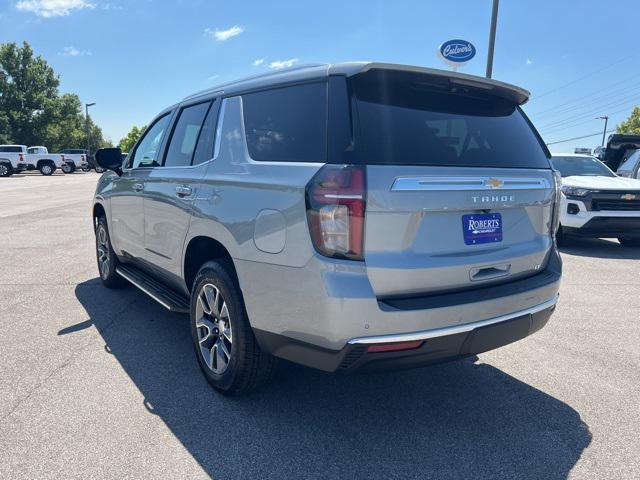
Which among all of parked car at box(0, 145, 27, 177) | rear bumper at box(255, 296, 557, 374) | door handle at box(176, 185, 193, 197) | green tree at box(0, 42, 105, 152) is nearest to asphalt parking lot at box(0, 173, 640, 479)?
rear bumper at box(255, 296, 557, 374)

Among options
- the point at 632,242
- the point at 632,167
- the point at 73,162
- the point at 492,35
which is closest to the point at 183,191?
the point at 632,242

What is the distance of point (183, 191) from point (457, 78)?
1.95m

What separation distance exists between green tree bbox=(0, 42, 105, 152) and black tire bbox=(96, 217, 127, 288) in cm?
5890

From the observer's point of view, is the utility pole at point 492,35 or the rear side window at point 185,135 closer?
the rear side window at point 185,135

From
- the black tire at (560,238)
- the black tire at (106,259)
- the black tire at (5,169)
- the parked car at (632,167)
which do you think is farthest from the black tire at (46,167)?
the black tire at (560,238)

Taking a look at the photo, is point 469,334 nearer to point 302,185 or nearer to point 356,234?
point 356,234

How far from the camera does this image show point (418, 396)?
314 cm

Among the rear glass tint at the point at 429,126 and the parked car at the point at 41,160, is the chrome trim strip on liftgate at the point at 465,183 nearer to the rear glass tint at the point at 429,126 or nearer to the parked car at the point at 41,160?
the rear glass tint at the point at 429,126

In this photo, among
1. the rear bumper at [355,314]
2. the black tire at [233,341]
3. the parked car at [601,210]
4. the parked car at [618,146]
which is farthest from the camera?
the parked car at [618,146]

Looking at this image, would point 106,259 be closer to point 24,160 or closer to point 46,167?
point 24,160

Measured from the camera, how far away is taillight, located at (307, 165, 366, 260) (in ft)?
7.45

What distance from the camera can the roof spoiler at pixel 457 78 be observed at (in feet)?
8.09

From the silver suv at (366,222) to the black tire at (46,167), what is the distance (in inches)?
1577

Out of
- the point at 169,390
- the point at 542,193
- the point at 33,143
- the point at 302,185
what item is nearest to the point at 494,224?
the point at 542,193
